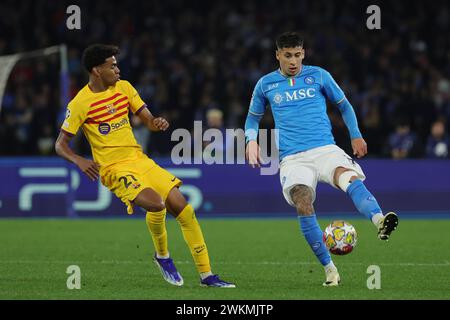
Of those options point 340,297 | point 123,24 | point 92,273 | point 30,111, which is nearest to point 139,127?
point 30,111

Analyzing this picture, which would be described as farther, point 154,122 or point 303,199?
point 154,122

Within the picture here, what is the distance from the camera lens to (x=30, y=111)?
1973 centimetres

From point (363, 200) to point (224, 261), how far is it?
2.86 meters

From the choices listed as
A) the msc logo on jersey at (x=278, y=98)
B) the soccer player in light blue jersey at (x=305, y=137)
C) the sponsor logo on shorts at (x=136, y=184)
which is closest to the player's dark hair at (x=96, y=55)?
the sponsor logo on shorts at (x=136, y=184)

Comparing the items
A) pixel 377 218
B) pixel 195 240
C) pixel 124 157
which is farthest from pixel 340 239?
pixel 124 157

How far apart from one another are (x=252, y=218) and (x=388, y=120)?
367 centimetres

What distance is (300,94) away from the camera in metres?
9.30

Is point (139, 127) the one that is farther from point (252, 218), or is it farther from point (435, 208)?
point (435, 208)

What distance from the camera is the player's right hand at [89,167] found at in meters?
8.74

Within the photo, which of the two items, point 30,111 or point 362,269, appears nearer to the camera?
point 362,269

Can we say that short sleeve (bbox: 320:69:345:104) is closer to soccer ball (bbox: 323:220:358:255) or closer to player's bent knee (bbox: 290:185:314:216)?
player's bent knee (bbox: 290:185:314:216)

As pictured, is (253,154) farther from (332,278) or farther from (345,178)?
(332,278)
